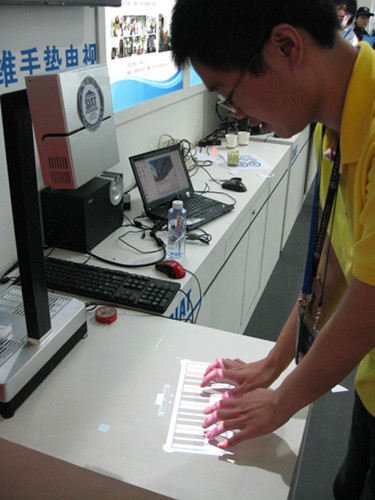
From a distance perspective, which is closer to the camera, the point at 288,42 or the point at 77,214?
the point at 288,42

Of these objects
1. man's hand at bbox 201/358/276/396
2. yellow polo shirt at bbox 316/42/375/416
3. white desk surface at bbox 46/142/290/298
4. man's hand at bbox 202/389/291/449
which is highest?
yellow polo shirt at bbox 316/42/375/416

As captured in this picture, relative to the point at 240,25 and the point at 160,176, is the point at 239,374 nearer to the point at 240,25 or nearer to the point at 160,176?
the point at 240,25

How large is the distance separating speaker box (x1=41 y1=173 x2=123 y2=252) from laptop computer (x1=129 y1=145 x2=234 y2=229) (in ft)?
0.74

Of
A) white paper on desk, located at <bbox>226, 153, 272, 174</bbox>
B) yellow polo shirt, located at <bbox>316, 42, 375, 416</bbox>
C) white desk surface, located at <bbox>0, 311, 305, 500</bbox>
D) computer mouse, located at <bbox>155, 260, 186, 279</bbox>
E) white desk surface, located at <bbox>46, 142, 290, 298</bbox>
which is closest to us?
yellow polo shirt, located at <bbox>316, 42, 375, 416</bbox>

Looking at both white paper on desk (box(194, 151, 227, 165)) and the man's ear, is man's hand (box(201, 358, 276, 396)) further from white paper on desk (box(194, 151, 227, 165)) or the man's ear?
white paper on desk (box(194, 151, 227, 165))

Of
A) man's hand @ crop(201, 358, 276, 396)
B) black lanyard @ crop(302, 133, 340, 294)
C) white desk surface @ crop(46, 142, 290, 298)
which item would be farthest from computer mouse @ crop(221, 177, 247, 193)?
man's hand @ crop(201, 358, 276, 396)

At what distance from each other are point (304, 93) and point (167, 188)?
48.4 inches

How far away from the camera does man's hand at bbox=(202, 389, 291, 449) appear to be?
2.72 ft

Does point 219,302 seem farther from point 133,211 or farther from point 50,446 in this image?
point 50,446

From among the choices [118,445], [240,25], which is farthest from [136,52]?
[118,445]

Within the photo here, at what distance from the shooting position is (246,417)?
856 mm

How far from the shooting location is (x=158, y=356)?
1115 millimetres

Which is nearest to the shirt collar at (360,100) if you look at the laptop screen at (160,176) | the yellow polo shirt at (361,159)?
the yellow polo shirt at (361,159)

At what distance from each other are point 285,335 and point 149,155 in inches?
42.2
